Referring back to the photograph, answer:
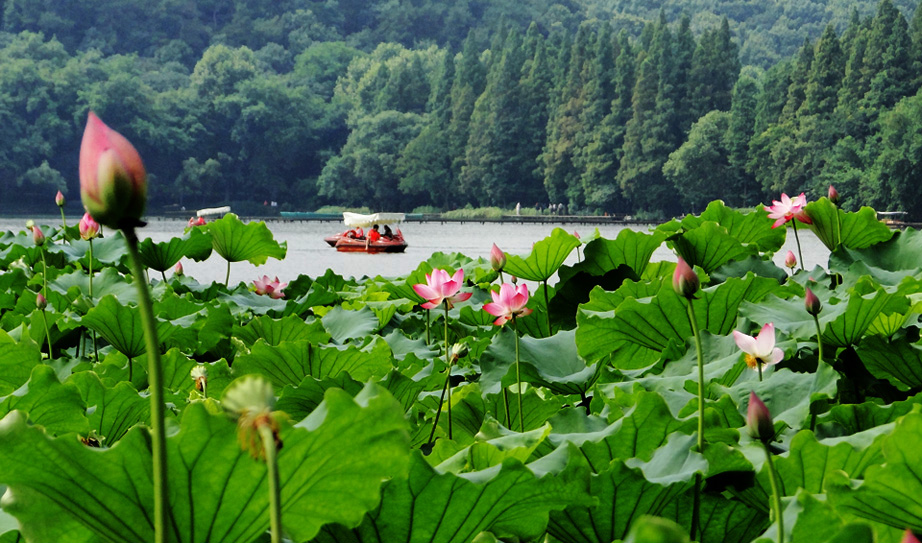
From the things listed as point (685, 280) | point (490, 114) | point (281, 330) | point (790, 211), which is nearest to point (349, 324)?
point (281, 330)

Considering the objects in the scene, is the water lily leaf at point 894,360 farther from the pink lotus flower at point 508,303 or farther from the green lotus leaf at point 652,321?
the pink lotus flower at point 508,303

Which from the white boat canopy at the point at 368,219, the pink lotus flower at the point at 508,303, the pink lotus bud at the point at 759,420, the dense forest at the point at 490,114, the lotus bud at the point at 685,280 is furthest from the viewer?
the dense forest at the point at 490,114

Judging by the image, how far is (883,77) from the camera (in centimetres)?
3825

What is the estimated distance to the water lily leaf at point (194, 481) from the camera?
1.89 feet

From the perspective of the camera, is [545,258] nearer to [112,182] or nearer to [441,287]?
[441,287]

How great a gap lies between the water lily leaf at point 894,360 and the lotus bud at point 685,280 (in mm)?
522

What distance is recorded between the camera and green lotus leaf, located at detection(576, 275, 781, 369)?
148 cm

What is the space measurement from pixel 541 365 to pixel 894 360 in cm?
51

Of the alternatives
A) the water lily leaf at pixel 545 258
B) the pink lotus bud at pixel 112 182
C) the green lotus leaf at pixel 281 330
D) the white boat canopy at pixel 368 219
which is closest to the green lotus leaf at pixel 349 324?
the green lotus leaf at pixel 281 330

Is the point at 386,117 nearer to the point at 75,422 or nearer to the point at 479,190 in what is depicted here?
the point at 479,190

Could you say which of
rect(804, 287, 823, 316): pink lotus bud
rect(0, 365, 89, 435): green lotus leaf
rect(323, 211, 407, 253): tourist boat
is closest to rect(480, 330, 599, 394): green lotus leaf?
rect(804, 287, 823, 316): pink lotus bud

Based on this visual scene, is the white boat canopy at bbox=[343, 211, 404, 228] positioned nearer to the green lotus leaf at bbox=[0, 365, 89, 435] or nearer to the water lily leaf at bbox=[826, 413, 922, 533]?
the green lotus leaf at bbox=[0, 365, 89, 435]

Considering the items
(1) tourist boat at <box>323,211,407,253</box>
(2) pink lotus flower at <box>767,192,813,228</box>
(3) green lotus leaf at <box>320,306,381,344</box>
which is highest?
(2) pink lotus flower at <box>767,192,813,228</box>

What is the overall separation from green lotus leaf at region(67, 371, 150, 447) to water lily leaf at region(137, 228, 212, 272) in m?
1.37
